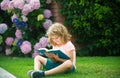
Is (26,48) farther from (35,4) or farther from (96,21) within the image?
(96,21)

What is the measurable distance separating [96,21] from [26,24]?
1.57m

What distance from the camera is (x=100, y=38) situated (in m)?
9.65

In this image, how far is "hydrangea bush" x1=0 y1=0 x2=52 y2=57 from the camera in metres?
9.17

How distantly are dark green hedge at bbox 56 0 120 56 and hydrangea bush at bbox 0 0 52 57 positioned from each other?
0.52 meters

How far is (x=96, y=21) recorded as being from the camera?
952 centimetres

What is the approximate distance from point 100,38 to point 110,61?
154cm

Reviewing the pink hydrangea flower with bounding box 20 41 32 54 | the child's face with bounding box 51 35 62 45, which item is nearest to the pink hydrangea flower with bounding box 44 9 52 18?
the pink hydrangea flower with bounding box 20 41 32 54

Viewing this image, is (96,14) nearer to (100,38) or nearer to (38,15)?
(100,38)

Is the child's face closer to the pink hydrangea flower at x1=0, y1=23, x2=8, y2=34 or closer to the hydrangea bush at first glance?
the hydrangea bush

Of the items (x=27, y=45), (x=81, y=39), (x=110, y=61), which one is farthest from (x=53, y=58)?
(x=81, y=39)

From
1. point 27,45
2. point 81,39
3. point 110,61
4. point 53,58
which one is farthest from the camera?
point 81,39

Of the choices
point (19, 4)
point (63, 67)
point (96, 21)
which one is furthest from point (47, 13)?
point (63, 67)

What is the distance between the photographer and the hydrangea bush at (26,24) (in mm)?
9172

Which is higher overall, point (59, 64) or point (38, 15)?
point (38, 15)
